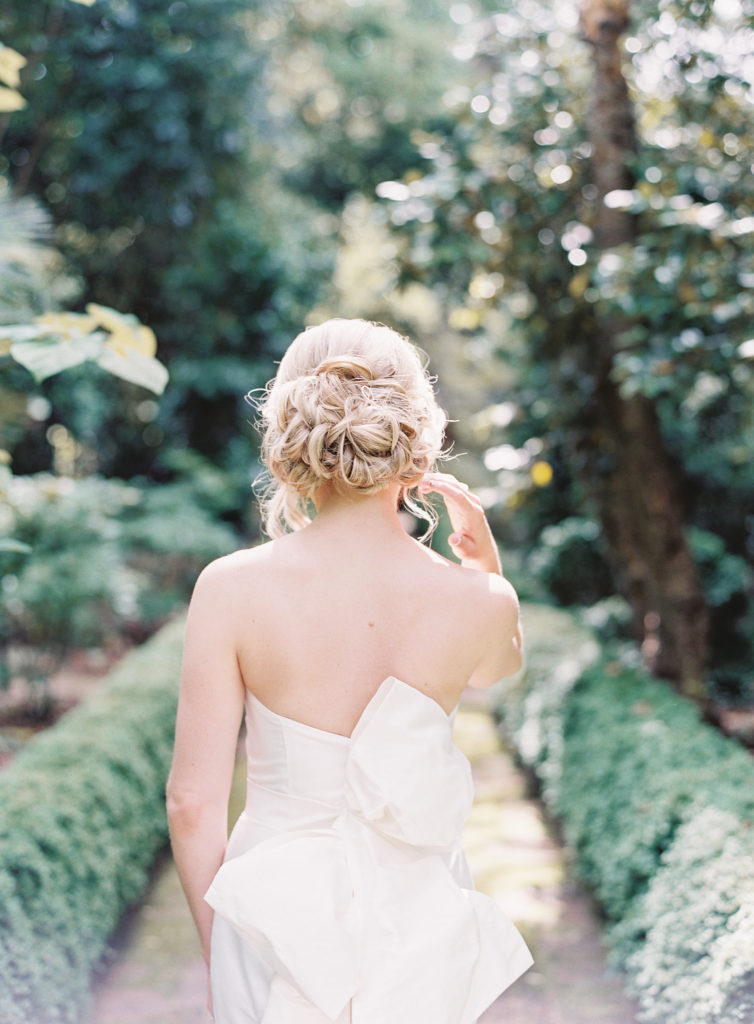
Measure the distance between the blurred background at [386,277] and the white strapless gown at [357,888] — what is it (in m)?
1.06

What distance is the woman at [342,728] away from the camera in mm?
1414

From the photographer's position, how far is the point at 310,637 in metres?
1.47

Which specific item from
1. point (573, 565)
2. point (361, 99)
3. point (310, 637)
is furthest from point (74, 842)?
point (361, 99)

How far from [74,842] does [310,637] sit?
203cm

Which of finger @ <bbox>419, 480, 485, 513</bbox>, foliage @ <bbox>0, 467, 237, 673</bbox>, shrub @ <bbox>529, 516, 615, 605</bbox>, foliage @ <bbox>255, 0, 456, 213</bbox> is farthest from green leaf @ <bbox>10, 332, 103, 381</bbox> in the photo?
foliage @ <bbox>255, 0, 456, 213</bbox>

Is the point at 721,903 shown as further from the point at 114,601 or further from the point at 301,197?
the point at 301,197

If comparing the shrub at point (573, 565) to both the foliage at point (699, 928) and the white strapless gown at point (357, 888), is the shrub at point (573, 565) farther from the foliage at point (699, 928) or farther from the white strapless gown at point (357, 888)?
the white strapless gown at point (357, 888)

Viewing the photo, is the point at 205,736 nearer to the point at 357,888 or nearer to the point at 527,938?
the point at 357,888

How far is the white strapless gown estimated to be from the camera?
138cm

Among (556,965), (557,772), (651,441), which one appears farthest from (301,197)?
(556,965)

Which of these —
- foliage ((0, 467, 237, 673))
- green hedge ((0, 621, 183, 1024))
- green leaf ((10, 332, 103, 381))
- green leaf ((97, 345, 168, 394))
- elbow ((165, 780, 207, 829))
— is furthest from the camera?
foliage ((0, 467, 237, 673))

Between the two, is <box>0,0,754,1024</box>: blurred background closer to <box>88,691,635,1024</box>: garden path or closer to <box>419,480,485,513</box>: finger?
<box>419,480,485,513</box>: finger

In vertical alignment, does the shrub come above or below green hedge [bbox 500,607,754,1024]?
below

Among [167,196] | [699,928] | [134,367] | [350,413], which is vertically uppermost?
[350,413]
